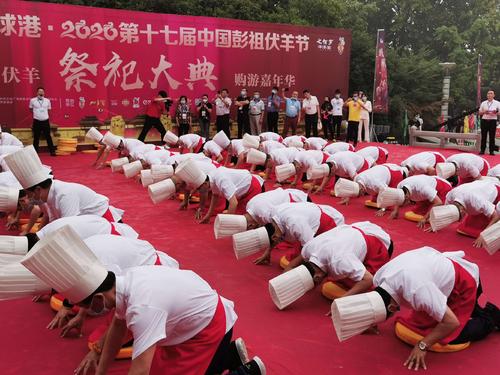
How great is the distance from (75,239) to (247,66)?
33.1 feet

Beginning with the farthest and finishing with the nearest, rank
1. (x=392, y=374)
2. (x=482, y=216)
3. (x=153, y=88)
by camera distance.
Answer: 1. (x=153, y=88)
2. (x=482, y=216)
3. (x=392, y=374)

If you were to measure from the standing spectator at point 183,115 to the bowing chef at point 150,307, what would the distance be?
8.46 metres

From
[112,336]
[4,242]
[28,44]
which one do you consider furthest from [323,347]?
[28,44]

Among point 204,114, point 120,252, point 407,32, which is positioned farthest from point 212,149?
point 407,32

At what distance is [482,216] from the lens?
15.0 ft

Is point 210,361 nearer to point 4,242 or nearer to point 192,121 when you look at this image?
point 4,242

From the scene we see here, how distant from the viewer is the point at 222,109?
35.0 feet

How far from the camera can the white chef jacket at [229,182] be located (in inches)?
186

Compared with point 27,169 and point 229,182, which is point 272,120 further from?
point 27,169

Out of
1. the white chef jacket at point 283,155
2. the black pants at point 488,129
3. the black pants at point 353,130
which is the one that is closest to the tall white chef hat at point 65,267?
the white chef jacket at point 283,155

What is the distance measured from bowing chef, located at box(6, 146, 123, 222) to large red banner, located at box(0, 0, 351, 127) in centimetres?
657

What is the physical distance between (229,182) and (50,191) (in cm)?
171

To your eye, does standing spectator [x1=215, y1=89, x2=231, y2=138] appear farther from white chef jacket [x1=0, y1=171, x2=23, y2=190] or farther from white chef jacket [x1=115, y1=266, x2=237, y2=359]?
white chef jacket [x1=115, y1=266, x2=237, y2=359]

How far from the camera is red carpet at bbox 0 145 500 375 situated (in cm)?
248
